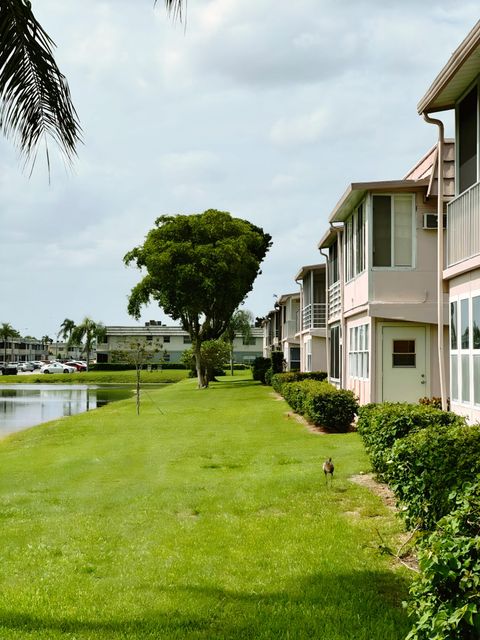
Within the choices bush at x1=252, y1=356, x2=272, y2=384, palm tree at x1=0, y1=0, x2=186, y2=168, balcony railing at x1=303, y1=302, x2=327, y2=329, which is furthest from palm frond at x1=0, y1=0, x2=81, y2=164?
bush at x1=252, y1=356, x2=272, y2=384

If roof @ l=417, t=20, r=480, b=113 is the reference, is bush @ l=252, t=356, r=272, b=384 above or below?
below

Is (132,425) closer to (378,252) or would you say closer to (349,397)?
(349,397)

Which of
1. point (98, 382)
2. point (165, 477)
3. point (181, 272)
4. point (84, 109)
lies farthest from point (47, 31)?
point (98, 382)

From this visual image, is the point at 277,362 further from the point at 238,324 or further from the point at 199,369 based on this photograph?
the point at 238,324

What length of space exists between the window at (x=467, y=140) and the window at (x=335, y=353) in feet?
43.5

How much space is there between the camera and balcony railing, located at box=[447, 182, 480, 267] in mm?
11566

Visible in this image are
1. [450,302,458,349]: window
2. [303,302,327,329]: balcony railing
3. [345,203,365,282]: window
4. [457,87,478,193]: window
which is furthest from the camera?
[303,302,327,329]: balcony railing

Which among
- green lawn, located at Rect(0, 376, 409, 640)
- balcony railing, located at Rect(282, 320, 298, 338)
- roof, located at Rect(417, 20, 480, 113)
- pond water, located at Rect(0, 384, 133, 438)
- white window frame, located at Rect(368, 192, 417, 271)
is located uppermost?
roof, located at Rect(417, 20, 480, 113)

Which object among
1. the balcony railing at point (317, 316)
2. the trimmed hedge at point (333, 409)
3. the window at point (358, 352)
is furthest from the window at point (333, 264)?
the trimmed hedge at point (333, 409)

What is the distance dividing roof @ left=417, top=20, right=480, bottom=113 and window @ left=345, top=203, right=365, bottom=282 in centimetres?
745

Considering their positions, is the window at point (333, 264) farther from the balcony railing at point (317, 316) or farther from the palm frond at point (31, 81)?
the palm frond at point (31, 81)

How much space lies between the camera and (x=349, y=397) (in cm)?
1900

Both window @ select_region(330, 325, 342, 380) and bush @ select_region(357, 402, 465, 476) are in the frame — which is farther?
window @ select_region(330, 325, 342, 380)

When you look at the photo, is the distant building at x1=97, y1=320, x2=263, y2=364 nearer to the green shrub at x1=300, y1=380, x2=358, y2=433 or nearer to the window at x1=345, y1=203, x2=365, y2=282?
the window at x1=345, y1=203, x2=365, y2=282
